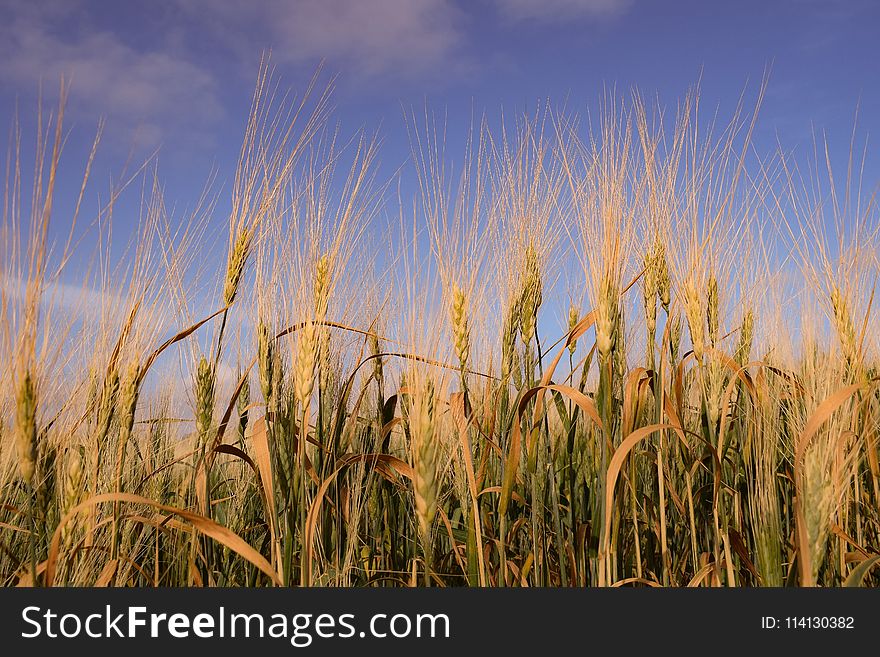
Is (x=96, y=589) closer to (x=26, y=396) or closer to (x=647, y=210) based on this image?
(x=26, y=396)

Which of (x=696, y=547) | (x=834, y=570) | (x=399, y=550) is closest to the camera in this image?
(x=834, y=570)

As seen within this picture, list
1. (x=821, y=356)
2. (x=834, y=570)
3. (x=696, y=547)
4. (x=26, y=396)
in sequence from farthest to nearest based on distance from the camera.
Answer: (x=821, y=356) → (x=696, y=547) → (x=834, y=570) → (x=26, y=396)

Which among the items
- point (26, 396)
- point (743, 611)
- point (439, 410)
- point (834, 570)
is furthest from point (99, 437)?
point (834, 570)

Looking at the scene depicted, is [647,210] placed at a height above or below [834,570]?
above

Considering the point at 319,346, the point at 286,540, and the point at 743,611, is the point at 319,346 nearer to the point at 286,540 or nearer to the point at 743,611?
the point at 286,540

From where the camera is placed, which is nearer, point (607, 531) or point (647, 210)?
point (607, 531)

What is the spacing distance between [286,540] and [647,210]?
1.31 m

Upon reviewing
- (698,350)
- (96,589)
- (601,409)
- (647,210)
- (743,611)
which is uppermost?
(647,210)

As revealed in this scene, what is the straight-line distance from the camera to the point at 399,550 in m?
1.80

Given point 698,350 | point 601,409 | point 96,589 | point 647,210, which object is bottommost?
point 96,589

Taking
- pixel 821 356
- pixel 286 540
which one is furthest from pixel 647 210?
pixel 286 540

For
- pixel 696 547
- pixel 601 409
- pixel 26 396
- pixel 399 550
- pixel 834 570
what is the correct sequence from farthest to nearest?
pixel 399 550 < pixel 696 547 < pixel 834 570 < pixel 601 409 < pixel 26 396

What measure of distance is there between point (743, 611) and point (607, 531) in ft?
1.10

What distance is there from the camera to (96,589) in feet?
4.27
